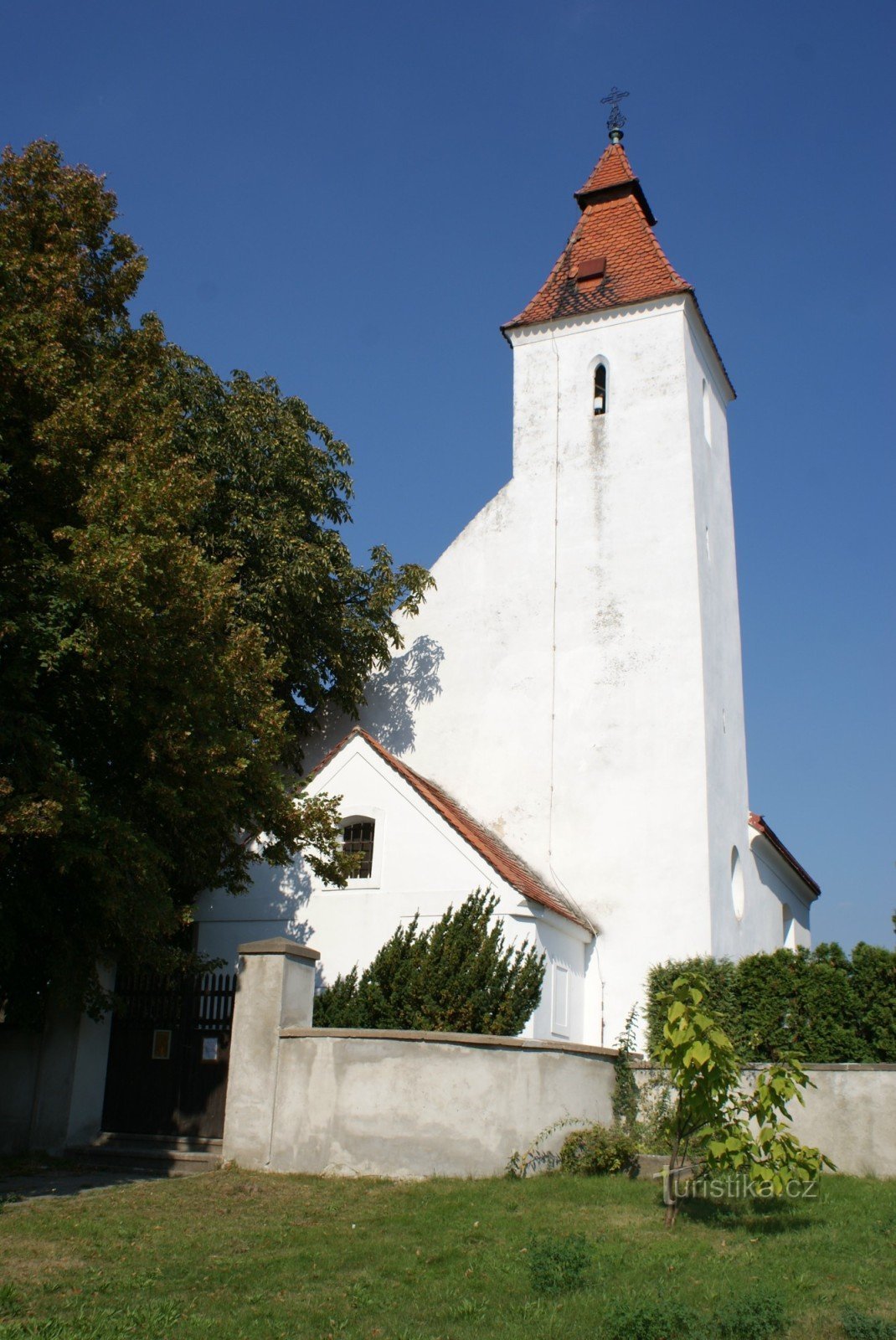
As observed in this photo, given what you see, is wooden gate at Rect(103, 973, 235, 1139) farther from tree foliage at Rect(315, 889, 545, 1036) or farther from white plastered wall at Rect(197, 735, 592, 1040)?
white plastered wall at Rect(197, 735, 592, 1040)

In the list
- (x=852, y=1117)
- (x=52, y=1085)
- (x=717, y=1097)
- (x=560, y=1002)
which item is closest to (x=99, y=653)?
(x=52, y=1085)

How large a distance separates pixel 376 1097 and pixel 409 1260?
3960 mm

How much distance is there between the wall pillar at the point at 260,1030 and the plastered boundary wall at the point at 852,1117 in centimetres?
591

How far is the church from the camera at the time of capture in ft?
61.7

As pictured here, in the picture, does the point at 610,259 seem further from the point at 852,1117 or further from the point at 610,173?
the point at 852,1117

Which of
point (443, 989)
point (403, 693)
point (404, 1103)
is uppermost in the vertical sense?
point (403, 693)

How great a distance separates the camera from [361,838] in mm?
19250

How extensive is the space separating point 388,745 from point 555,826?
13.3 ft

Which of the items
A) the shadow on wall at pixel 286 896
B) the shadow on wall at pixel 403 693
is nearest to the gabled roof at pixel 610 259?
the shadow on wall at pixel 403 693

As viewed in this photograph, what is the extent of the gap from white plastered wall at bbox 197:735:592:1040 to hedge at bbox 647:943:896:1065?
2.44 metres

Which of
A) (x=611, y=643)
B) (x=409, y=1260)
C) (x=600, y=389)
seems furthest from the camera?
(x=600, y=389)

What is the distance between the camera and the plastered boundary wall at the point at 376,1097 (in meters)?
12.4

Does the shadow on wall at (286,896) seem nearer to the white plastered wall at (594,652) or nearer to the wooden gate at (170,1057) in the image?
the wooden gate at (170,1057)

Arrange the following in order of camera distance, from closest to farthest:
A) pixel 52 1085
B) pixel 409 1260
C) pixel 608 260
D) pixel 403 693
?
pixel 409 1260, pixel 52 1085, pixel 403 693, pixel 608 260
